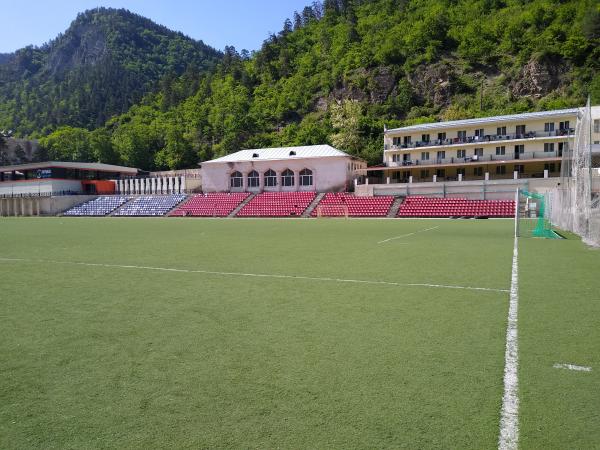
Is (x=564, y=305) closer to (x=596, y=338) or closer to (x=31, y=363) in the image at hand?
(x=596, y=338)

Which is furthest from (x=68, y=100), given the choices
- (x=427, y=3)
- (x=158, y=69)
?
(x=427, y=3)

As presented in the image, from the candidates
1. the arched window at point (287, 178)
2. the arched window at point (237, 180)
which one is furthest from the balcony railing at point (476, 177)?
the arched window at point (237, 180)

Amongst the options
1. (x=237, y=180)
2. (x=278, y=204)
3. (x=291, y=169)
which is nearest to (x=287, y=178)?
(x=291, y=169)

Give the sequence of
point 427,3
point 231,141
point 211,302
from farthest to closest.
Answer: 1. point 427,3
2. point 231,141
3. point 211,302

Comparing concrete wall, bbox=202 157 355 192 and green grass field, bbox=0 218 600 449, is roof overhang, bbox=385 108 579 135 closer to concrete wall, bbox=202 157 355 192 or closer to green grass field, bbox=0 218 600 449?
concrete wall, bbox=202 157 355 192

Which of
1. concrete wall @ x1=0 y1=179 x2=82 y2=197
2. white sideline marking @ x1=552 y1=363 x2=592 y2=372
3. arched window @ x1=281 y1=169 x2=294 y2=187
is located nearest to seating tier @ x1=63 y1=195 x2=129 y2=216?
concrete wall @ x1=0 y1=179 x2=82 y2=197

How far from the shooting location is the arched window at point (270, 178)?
57500mm

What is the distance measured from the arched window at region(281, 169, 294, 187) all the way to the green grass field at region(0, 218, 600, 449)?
1852 inches

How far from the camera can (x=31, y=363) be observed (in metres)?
4.70

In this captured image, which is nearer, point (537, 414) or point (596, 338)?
point (537, 414)

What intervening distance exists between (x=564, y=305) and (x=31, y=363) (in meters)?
7.72

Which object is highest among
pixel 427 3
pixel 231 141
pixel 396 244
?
pixel 427 3

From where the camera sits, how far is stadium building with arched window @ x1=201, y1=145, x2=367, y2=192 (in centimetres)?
5372

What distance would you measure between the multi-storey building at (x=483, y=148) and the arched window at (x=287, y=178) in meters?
13.5
